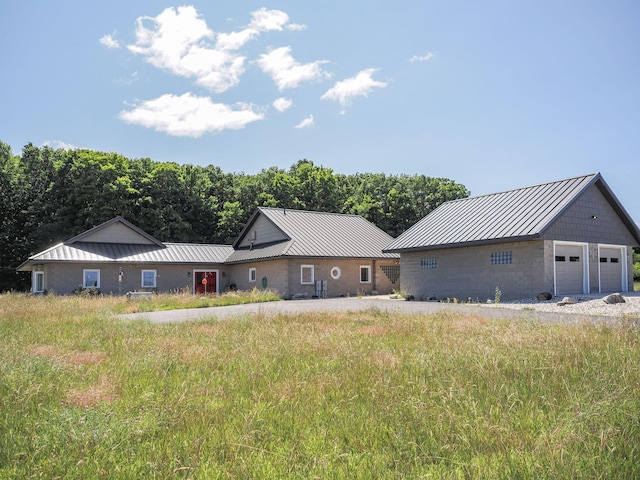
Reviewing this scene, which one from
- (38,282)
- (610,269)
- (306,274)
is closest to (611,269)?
(610,269)

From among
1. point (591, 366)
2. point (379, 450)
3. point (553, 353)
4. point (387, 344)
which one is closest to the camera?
point (379, 450)

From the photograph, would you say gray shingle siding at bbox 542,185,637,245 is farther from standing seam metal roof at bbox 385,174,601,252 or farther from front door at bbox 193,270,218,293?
front door at bbox 193,270,218,293

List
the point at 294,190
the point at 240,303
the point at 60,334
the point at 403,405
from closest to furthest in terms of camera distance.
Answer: the point at 403,405, the point at 60,334, the point at 240,303, the point at 294,190

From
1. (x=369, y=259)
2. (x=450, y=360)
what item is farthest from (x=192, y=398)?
(x=369, y=259)

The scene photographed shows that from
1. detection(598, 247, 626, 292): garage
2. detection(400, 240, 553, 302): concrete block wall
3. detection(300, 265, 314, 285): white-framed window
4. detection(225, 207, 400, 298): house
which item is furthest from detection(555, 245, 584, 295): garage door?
detection(300, 265, 314, 285): white-framed window

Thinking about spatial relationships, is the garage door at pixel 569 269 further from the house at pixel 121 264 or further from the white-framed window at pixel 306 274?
the house at pixel 121 264

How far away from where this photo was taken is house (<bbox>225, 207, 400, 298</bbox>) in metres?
31.7

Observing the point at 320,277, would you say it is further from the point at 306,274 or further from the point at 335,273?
the point at 335,273

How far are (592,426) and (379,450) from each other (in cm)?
198

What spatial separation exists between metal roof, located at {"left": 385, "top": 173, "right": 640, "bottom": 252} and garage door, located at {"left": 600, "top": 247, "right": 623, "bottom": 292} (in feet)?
6.59

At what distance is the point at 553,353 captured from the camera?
7223 millimetres

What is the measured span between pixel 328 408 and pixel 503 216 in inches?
869

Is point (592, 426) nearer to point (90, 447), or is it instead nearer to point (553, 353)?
point (553, 353)

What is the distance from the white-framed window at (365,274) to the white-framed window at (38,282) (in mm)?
22045
